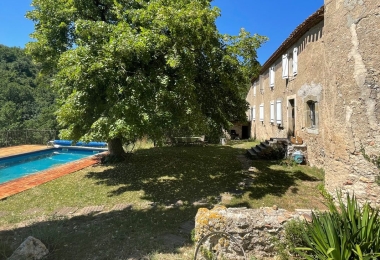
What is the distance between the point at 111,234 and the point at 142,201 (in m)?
2.15

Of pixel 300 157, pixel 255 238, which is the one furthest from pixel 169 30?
pixel 300 157

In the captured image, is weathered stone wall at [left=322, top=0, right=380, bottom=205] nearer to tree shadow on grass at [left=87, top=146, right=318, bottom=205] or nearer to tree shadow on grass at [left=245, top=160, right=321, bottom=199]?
tree shadow on grass at [left=245, top=160, right=321, bottom=199]

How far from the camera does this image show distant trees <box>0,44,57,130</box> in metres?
28.9

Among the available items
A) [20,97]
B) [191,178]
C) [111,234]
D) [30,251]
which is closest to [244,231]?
[111,234]

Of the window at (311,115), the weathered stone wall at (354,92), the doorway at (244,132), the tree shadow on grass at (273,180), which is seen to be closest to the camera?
the weathered stone wall at (354,92)

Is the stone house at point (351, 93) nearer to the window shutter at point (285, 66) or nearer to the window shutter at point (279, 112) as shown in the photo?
the window shutter at point (285, 66)

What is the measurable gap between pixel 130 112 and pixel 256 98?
665 inches

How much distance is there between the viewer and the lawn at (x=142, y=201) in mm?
4512

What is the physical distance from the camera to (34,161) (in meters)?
16.8

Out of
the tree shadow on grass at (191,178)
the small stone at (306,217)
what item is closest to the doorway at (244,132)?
the tree shadow on grass at (191,178)

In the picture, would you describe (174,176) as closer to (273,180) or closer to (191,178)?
(191,178)

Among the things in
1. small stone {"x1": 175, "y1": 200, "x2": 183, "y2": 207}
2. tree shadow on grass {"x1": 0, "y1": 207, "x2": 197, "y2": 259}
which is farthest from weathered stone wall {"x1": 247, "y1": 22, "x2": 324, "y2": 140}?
tree shadow on grass {"x1": 0, "y1": 207, "x2": 197, "y2": 259}

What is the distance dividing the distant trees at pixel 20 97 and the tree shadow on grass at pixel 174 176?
2016 cm

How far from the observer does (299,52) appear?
434 inches
